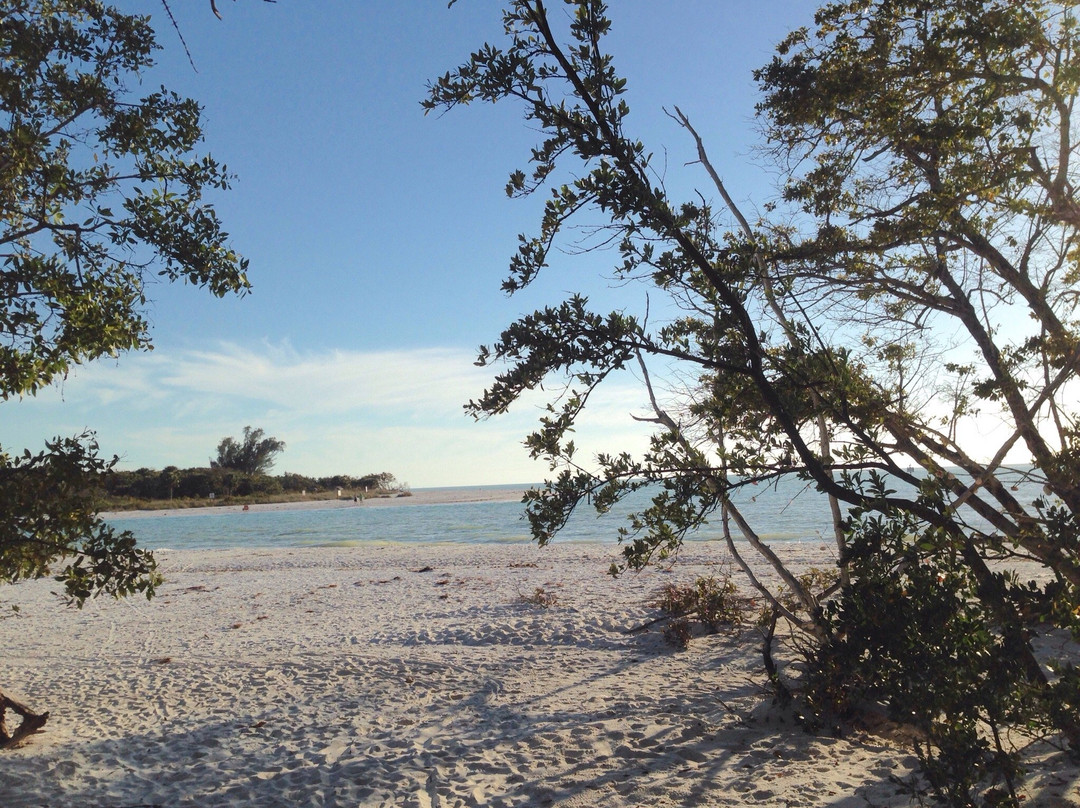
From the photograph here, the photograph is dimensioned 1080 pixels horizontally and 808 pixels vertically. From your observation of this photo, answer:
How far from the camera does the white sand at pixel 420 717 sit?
17.4ft

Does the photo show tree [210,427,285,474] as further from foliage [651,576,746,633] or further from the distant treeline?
foliage [651,576,746,633]

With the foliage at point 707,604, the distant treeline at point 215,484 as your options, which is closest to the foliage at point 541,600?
the foliage at point 707,604

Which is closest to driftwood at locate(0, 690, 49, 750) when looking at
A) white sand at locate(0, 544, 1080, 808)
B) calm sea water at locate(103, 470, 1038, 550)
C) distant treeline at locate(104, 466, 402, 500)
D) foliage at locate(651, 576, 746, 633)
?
white sand at locate(0, 544, 1080, 808)

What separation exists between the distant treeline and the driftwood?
5746cm

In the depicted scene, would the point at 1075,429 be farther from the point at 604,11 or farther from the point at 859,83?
the point at 604,11

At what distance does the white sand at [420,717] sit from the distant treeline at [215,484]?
54.2m

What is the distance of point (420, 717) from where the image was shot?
274 inches

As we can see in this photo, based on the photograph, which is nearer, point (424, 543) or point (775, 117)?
point (775, 117)

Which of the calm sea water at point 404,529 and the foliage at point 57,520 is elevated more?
the foliage at point 57,520

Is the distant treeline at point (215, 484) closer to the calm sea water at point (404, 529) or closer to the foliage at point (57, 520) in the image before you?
the calm sea water at point (404, 529)

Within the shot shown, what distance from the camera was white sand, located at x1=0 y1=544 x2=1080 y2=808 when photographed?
5293 millimetres

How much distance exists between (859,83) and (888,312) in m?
2.48

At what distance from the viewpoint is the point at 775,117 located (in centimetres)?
724

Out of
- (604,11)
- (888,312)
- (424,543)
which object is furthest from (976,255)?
(424,543)
